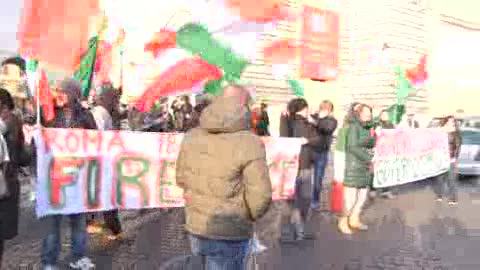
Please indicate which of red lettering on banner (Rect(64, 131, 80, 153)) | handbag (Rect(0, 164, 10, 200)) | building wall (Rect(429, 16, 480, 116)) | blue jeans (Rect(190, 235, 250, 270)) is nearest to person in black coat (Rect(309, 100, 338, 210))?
red lettering on banner (Rect(64, 131, 80, 153))

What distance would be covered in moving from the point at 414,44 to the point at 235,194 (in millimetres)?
→ 21964

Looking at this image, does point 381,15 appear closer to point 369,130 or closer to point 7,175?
point 369,130

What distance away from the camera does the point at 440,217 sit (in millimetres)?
8312

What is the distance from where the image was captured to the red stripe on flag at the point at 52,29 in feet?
15.9

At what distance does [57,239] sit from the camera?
481cm

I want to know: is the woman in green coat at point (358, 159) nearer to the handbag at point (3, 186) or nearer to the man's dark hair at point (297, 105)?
the man's dark hair at point (297, 105)

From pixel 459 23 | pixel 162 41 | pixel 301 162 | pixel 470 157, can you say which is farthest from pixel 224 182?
pixel 459 23

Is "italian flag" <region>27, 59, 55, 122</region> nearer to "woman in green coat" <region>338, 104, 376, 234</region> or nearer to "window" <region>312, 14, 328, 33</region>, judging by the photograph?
"woman in green coat" <region>338, 104, 376, 234</region>

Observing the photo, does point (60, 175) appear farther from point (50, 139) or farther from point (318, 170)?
point (318, 170)

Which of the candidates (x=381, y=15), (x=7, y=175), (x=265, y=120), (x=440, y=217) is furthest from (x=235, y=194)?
(x=381, y=15)

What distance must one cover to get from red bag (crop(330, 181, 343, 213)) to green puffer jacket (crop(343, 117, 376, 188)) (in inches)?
46.0

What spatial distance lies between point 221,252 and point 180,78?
2.62 meters

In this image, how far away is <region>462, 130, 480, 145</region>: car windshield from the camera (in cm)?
1322

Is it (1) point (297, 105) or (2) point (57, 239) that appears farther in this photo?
(1) point (297, 105)
